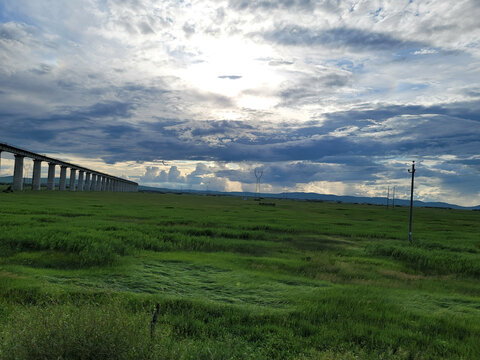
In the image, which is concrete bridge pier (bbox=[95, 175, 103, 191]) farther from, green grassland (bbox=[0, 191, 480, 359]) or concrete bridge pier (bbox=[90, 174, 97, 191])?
green grassland (bbox=[0, 191, 480, 359])

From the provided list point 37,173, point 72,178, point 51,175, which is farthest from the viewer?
point 72,178

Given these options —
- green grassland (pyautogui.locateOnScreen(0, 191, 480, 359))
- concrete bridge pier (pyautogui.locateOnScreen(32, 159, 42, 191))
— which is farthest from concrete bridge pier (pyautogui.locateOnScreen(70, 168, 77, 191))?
green grassland (pyautogui.locateOnScreen(0, 191, 480, 359))

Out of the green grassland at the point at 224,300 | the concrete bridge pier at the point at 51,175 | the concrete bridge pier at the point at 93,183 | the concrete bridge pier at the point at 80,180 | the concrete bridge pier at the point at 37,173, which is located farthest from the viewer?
the concrete bridge pier at the point at 93,183

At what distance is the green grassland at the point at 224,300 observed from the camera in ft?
22.3

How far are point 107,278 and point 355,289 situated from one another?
1088 cm

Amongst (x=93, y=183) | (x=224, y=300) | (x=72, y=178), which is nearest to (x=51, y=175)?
(x=72, y=178)

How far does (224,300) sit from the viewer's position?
12.5 m

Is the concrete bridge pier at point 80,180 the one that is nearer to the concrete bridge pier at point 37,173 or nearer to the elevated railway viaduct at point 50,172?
the elevated railway viaduct at point 50,172

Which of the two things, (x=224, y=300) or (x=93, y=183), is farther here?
(x=93, y=183)

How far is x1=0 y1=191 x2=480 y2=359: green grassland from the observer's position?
22.3 ft

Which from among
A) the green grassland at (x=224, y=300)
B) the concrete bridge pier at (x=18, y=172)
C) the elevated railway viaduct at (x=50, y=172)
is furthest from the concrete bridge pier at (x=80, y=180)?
the green grassland at (x=224, y=300)

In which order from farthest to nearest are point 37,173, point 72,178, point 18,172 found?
point 72,178
point 37,173
point 18,172

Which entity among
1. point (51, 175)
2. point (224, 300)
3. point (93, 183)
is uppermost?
point (51, 175)

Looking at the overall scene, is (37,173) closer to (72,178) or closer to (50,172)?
(50,172)
